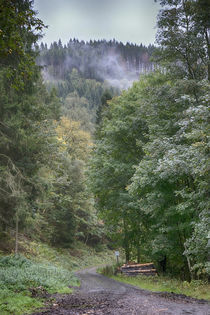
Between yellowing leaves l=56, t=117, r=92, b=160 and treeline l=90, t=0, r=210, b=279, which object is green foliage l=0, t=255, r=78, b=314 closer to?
treeline l=90, t=0, r=210, b=279

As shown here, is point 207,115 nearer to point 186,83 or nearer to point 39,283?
point 186,83

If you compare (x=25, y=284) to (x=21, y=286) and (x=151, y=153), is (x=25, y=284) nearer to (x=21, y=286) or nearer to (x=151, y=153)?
(x=21, y=286)

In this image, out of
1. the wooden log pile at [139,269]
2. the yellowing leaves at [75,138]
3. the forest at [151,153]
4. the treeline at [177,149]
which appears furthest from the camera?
the yellowing leaves at [75,138]

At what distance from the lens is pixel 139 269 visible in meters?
19.1

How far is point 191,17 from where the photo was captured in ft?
44.1

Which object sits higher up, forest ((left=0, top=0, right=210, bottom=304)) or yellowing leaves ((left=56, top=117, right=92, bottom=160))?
yellowing leaves ((left=56, top=117, right=92, bottom=160))

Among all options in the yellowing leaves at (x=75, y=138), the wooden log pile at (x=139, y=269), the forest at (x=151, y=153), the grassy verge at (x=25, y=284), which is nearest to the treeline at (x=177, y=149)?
the forest at (x=151, y=153)

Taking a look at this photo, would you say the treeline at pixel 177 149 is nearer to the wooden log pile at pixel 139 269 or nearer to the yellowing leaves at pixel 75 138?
the wooden log pile at pixel 139 269

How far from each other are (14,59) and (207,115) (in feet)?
34.0

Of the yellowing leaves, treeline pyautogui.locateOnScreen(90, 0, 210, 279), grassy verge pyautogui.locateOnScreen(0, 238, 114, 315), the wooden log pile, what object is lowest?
the wooden log pile

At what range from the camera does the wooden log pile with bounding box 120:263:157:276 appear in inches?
715

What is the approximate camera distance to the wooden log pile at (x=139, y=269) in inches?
715

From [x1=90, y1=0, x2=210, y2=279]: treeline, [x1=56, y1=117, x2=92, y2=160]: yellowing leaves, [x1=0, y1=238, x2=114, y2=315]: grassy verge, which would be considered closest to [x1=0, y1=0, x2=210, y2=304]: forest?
[x1=90, y1=0, x2=210, y2=279]: treeline

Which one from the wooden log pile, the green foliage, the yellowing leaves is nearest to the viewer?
the green foliage
